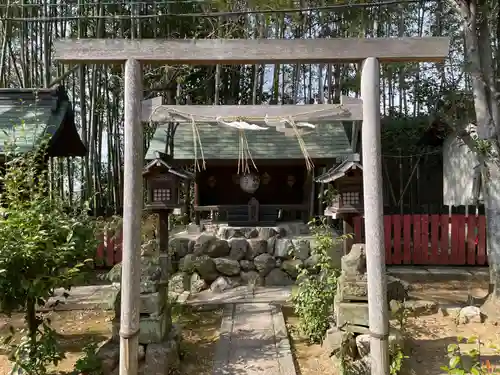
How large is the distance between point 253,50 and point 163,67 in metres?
7.84

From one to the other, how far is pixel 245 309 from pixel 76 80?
12.1 m

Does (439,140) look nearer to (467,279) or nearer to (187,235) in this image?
(467,279)

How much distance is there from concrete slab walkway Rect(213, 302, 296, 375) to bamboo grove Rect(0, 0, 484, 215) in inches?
231

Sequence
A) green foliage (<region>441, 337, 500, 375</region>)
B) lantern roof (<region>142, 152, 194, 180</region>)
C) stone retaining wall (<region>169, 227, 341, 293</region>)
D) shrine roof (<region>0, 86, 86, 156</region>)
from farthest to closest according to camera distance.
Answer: stone retaining wall (<region>169, 227, 341, 293</region>)
shrine roof (<region>0, 86, 86, 156</region>)
lantern roof (<region>142, 152, 194, 180</region>)
green foliage (<region>441, 337, 500, 375</region>)

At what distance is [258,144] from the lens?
9.08 metres

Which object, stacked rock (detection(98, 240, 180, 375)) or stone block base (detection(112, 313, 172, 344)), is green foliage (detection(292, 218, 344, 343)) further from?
stone block base (detection(112, 313, 172, 344))

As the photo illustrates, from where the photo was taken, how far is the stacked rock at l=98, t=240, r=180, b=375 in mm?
3773

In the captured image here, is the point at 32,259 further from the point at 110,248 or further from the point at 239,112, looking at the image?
the point at 110,248

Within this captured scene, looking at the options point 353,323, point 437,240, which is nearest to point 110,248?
point 353,323

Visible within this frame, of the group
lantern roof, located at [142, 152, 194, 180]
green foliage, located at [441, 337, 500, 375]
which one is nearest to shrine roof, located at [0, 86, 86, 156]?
lantern roof, located at [142, 152, 194, 180]

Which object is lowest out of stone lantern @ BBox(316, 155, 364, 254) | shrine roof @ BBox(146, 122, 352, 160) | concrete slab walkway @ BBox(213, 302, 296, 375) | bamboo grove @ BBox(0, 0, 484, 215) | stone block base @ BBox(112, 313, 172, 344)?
concrete slab walkway @ BBox(213, 302, 296, 375)

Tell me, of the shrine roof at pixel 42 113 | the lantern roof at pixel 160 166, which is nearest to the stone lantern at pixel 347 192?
the lantern roof at pixel 160 166

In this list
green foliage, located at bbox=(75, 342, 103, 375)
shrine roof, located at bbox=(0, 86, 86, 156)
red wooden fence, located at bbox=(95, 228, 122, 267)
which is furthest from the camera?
red wooden fence, located at bbox=(95, 228, 122, 267)

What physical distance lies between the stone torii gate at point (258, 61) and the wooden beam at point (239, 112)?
0.49 ft
